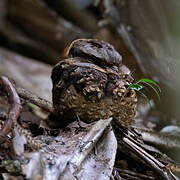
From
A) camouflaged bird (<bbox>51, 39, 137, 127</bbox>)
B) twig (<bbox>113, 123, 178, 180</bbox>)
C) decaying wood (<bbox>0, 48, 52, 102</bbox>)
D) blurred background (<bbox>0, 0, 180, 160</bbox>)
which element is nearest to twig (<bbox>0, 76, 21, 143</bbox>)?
camouflaged bird (<bbox>51, 39, 137, 127</bbox>)

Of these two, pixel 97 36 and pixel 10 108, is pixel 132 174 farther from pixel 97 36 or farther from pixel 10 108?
pixel 97 36

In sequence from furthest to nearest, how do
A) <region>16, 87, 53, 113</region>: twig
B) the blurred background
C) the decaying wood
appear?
the decaying wood → the blurred background → <region>16, 87, 53, 113</region>: twig

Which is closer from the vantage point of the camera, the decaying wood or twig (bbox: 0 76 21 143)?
twig (bbox: 0 76 21 143)

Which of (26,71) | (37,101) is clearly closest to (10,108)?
(37,101)

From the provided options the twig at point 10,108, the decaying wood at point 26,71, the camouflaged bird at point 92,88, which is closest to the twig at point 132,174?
the camouflaged bird at point 92,88

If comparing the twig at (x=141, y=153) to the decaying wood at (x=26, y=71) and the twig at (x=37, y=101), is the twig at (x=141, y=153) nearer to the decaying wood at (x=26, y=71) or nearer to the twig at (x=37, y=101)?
the twig at (x=37, y=101)

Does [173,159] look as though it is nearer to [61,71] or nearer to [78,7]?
[61,71]

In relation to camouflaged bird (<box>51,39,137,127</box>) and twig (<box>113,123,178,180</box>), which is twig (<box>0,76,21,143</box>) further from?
twig (<box>113,123,178,180</box>)
